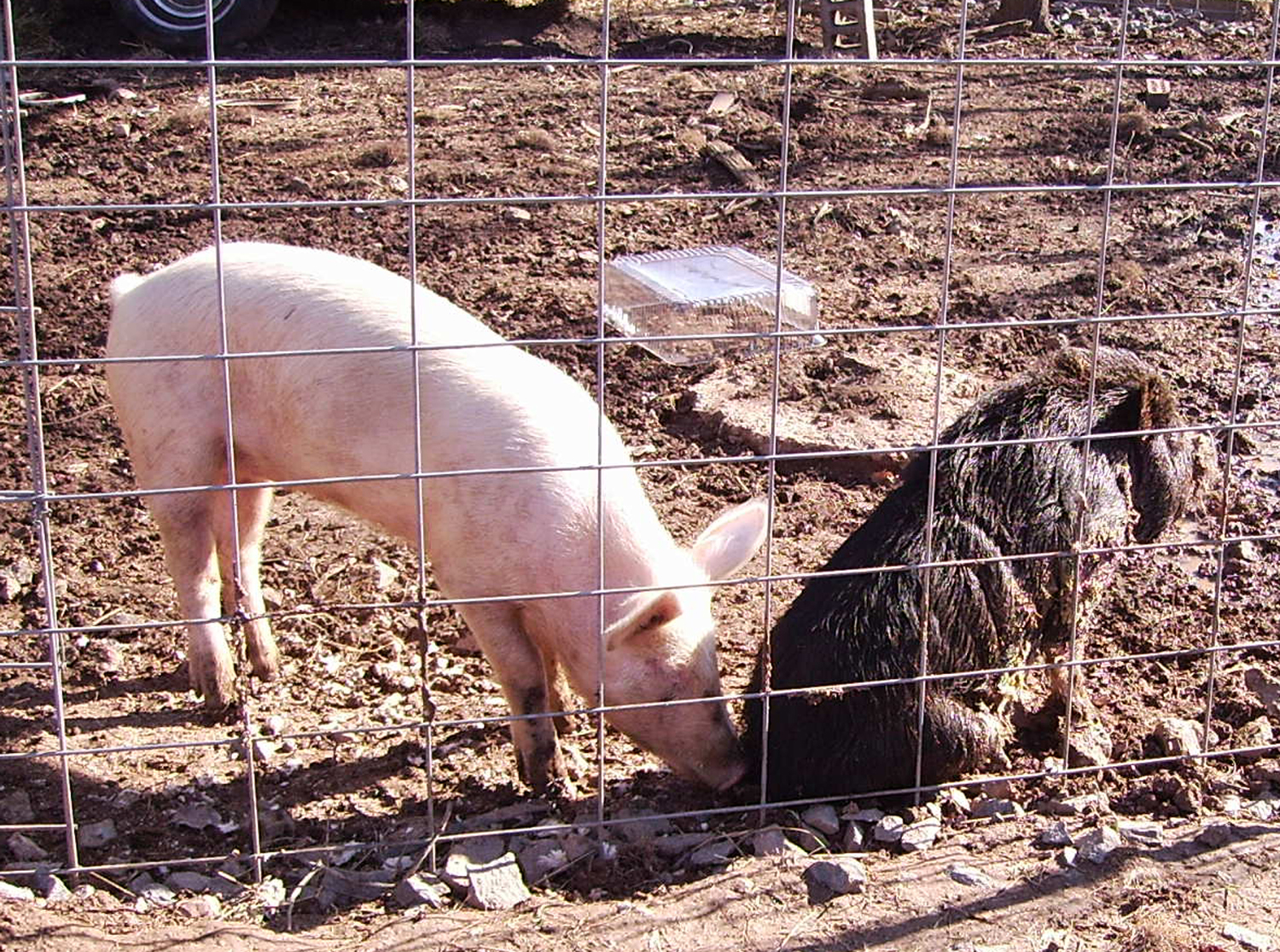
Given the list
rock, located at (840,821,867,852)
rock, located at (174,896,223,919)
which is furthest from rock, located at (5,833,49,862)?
rock, located at (840,821,867,852)

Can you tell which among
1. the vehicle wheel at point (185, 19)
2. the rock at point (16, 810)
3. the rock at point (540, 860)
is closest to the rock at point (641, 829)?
the rock at point (540, 860)

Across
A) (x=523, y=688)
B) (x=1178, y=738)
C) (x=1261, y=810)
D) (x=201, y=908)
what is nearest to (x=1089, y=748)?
(x=1178, y=738)

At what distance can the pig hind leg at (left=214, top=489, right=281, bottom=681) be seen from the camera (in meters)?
4.49

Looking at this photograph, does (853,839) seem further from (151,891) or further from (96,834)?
(96,834)

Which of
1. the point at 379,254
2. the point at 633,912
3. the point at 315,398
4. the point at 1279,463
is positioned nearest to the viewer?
the point at 633,912

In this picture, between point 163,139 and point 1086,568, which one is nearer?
point 1086,568

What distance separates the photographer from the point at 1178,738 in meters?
3.91

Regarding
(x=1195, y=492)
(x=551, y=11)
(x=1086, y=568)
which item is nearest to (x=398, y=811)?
(x=1086, y=568)

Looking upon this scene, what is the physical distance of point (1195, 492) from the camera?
4.76m

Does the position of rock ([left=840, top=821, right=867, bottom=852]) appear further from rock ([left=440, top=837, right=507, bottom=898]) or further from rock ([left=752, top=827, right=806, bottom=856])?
rock ([left=440, top=837, right=507, bottom=898])

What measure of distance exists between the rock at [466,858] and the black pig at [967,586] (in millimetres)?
717

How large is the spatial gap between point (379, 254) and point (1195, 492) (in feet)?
Answer: 14.5

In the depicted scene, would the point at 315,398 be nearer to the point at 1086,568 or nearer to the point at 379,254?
the point at 1086,568

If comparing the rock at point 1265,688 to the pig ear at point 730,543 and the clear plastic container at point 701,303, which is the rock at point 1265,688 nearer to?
the pig ear at point 730,543
